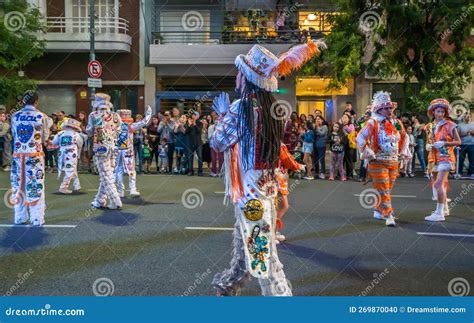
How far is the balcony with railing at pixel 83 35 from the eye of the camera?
21.4m

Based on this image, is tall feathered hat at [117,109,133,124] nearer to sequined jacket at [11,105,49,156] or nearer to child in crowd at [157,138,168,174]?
sequined jacket at [11,105,49,156]

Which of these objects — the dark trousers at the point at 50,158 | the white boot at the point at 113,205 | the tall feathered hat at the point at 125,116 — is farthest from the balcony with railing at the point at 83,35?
the white boot at the point at 113,205

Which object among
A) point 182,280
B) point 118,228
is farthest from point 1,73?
point 182,280

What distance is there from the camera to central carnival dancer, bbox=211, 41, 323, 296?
12.8 feet

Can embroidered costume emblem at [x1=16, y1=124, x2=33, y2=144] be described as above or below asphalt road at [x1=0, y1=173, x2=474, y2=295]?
above

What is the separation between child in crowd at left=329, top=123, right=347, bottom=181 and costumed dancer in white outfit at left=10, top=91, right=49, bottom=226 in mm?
8467

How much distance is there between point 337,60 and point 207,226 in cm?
1070

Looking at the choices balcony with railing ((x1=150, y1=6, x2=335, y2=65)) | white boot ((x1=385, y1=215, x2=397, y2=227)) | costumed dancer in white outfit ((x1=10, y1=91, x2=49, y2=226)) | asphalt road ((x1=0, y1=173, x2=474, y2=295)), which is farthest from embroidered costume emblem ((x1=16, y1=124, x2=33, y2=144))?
balcony with railing ((x1=150, y1=6, x2=335, y2=65))

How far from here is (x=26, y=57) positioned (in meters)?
18.8

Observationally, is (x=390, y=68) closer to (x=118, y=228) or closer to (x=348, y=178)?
(x=348, y=178)

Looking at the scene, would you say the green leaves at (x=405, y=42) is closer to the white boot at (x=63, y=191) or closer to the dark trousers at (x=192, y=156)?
the dark trousers at (x=192, y=156)

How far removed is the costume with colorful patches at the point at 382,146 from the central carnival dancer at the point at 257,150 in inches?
171

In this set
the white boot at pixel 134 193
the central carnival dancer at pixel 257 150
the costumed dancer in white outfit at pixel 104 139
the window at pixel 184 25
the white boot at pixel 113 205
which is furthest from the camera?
the window at pixel 184 25

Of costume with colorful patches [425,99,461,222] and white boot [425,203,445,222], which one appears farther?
white boot [425,203,445,222]
